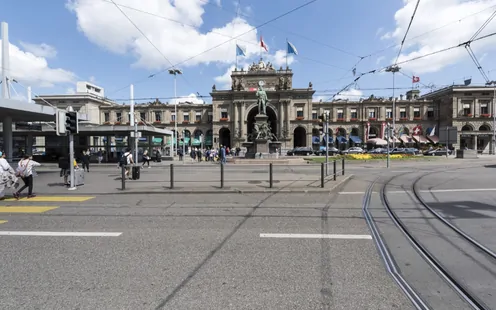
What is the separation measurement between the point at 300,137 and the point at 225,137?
21413 mm

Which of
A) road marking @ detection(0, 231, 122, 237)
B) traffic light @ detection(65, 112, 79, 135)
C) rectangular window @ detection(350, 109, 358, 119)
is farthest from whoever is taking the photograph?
rectangular window @ detection(350, 109, 358, 119)

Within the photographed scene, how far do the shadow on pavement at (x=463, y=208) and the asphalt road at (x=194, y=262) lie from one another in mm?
2426

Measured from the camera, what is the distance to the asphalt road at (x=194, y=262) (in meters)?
3.29

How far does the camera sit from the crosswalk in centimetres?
811

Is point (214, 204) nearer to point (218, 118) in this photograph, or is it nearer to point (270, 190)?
point (270, 190)

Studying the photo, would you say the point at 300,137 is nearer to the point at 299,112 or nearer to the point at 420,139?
the point at 299,112

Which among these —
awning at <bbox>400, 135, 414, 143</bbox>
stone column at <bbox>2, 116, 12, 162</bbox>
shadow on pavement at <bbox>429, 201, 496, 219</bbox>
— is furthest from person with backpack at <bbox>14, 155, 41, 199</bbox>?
awning at <bbox>400, 135, 414, 143</bbox>

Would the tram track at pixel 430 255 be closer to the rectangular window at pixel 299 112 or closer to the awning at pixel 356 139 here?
the rectangular window at pixel 299 112

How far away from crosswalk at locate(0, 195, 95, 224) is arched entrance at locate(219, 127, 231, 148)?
68517 mm

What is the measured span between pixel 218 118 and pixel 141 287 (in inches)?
2963

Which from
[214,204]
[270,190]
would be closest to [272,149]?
[270,190]

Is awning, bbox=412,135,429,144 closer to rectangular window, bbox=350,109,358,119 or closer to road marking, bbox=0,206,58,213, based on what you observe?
rectangular window, bbox=350,109,358,119

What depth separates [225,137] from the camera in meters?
81.2

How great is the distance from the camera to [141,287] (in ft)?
11.8
